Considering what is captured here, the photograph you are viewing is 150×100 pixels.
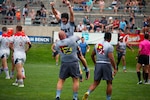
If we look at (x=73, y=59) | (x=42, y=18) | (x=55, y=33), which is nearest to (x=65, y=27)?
(x=73, y=59)

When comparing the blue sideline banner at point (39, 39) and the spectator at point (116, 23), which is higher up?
the spectator at point (116, 23)

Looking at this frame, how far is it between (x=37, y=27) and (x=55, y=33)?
2552 millimetres

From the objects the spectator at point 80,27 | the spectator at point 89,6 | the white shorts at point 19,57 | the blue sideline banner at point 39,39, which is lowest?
the blue sideline banner at point 39,39

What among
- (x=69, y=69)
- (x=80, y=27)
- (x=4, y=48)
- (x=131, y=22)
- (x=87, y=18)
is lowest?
(x=80, y=27)

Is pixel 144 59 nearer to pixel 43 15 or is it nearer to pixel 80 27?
pixel 80 27

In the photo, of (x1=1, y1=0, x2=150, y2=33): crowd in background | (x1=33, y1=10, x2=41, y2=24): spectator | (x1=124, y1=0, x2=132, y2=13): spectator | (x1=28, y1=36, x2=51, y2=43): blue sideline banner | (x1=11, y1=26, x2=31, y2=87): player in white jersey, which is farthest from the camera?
(x1=124, y1=0, x2=132, y2=13): spectator

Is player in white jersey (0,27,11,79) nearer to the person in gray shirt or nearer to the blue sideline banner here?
the person in gray shirt

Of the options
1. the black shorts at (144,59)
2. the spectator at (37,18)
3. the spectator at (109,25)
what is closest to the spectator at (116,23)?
the spectator at (109,25)

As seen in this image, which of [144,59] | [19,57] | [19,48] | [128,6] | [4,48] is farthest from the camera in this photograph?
[128,6]

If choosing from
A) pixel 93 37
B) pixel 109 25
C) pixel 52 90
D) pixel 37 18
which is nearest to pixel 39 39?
pixel 37 18

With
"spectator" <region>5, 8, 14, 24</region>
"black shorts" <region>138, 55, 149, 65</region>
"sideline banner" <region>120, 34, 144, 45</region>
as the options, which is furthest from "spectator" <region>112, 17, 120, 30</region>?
"black shorts" <region>138, 55, 149, 65</region>

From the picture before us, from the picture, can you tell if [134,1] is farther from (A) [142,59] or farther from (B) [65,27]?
(B) [65,27]

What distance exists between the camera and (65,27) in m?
17.1

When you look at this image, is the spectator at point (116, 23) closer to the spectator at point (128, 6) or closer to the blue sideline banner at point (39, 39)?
the spectator at point (128, 6)
